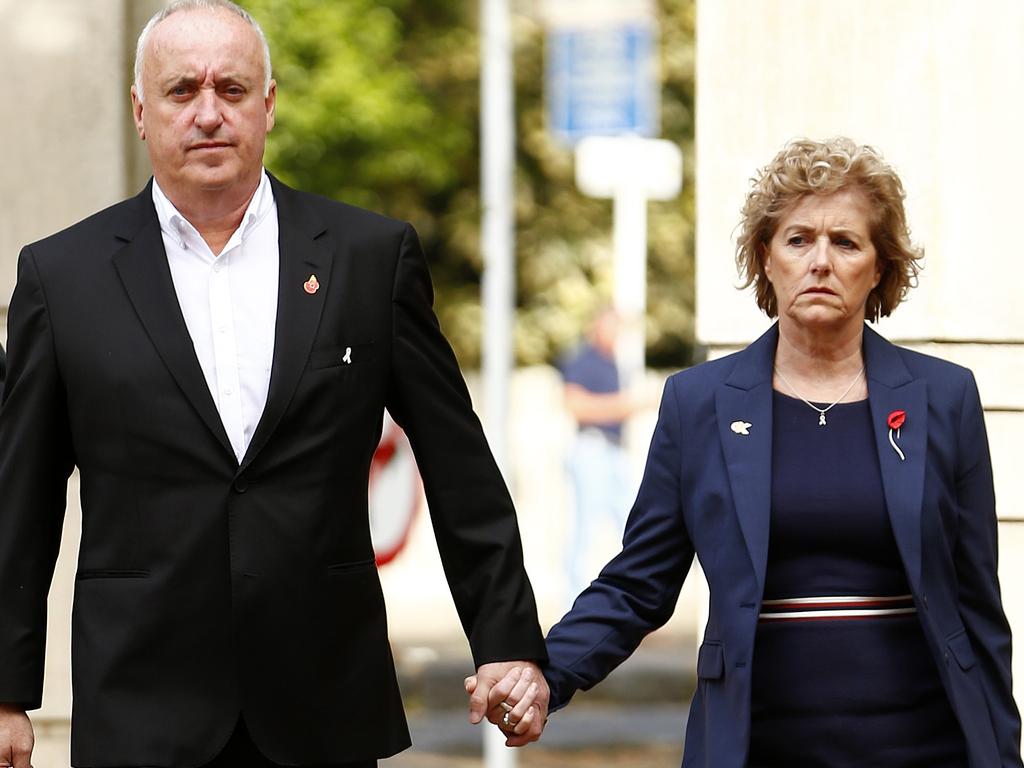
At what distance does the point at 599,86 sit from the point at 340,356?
9.82 metres

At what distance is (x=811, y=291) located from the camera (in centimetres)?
467

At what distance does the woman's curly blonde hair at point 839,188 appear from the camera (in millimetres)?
4711

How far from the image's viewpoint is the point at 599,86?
14133mm

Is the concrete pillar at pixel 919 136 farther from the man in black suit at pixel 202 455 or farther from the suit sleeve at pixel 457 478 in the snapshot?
the man in black suit at pixel 202 455

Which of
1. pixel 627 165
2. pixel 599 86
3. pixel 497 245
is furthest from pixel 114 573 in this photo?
pixel 627 165

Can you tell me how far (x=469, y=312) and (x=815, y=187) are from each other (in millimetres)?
21950

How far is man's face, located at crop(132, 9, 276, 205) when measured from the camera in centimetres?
446

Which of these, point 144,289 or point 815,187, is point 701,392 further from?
point 144,289

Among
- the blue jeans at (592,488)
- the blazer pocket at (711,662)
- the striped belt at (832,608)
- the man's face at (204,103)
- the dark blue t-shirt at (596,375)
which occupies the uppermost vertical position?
the man's face at (204,103)

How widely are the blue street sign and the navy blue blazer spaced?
365 inches

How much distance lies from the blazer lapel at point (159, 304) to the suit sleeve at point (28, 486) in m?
0.18

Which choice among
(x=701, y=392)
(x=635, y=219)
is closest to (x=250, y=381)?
(x=701, y=392)

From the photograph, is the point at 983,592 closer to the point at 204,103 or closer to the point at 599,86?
the point at 204,103

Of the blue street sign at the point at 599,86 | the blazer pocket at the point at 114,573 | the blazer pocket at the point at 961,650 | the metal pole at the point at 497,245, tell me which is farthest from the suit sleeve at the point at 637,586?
the blue street sign at the point at 599,86
